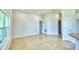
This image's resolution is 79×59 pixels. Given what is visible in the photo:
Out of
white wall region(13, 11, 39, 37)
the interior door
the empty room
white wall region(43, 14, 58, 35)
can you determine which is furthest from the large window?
the interior door

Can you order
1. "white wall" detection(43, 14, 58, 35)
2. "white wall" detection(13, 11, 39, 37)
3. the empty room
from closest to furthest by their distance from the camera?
the empty room, "white wall" detection(13, 11, 39, 37), "white wall" detection(43, 14, 58, 35)

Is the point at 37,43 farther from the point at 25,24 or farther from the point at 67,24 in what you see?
the point at 67,24

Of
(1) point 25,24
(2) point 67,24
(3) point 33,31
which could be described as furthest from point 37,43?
(2) point 67,24

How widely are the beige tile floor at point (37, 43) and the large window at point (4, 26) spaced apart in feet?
0.69

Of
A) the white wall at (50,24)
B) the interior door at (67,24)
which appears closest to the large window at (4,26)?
the white wall at (50,24)

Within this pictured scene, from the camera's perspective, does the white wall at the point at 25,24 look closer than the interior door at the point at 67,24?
No

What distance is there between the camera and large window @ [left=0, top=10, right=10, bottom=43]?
5.49ft

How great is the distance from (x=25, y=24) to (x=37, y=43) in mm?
536

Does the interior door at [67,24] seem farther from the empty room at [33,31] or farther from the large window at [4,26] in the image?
the large window at [4,26]

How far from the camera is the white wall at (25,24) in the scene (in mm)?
1829

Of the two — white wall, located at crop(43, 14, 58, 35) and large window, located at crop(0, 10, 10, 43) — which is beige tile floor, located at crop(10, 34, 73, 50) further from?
white wall, located at crop(43, 14, 58, 35)

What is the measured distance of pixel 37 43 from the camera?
1726mm
